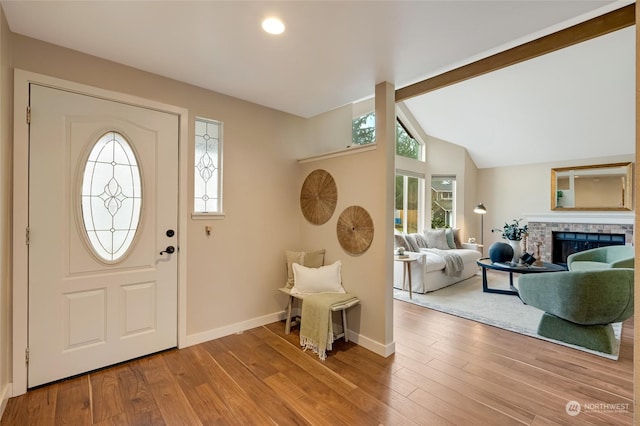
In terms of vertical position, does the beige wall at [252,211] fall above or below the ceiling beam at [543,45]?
below

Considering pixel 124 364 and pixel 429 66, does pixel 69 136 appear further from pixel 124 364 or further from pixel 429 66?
pixel 429 66

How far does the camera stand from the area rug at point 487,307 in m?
3.21

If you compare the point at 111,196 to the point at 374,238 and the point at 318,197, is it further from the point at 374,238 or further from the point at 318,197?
the point at 374,238

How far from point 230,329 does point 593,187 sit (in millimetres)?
7131

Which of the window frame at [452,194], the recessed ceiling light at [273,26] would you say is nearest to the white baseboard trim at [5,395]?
the recessed ceiling light at [273,26]

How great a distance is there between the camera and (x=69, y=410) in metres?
1.86

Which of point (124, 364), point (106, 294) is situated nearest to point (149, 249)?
point (106, 294)

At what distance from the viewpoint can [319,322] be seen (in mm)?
2619

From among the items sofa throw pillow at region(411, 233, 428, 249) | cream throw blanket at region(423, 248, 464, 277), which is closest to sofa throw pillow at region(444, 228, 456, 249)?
sofa throw pillow at region(411, 233, 428, 249)

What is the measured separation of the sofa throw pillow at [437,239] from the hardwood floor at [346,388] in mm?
3089

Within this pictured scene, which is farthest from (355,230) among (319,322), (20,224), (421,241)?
(421,241)

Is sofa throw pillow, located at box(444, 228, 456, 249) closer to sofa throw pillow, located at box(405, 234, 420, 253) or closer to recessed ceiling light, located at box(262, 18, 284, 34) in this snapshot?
sofa throw pillow, located at box(405, 234, 420, 253)

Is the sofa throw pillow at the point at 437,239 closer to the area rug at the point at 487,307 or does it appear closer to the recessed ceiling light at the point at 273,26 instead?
the area rug at the point at 487,307

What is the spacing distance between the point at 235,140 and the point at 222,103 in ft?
1.26
